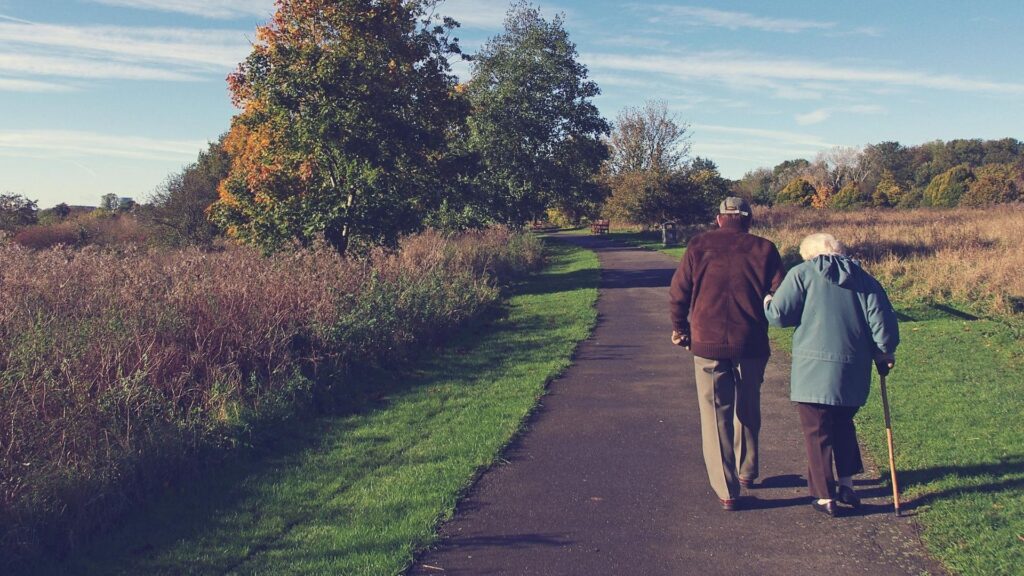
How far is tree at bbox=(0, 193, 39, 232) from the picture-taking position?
27.6 meters

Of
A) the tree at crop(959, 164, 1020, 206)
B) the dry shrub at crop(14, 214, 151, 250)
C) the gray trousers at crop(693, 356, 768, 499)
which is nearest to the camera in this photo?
the gray trousers at crop(693, 356, 768, 499)

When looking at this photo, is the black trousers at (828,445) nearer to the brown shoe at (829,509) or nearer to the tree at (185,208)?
the brown shoe at (829,509)

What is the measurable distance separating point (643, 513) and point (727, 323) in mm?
1420

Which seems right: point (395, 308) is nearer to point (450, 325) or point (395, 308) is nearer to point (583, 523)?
point (450, 325)

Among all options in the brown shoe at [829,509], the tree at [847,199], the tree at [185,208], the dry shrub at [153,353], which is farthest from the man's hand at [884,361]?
the tree at [847,199]

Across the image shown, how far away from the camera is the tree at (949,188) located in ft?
162

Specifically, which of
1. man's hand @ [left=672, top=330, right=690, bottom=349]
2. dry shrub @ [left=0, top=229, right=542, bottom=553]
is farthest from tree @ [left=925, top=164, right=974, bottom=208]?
man's hand @ [left=672, top=330, right=690, bottom=349]

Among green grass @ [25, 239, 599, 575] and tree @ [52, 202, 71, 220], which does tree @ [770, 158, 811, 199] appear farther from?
green grass @ [25, 239, 599, 575]

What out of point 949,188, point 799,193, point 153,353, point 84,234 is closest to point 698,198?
point 949,188

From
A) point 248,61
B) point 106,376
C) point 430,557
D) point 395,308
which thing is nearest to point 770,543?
point 430,557

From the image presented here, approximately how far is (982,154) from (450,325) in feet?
296

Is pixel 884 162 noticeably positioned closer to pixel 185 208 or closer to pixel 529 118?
pixel 529 118

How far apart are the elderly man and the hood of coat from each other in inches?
10.5

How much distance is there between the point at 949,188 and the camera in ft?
166
